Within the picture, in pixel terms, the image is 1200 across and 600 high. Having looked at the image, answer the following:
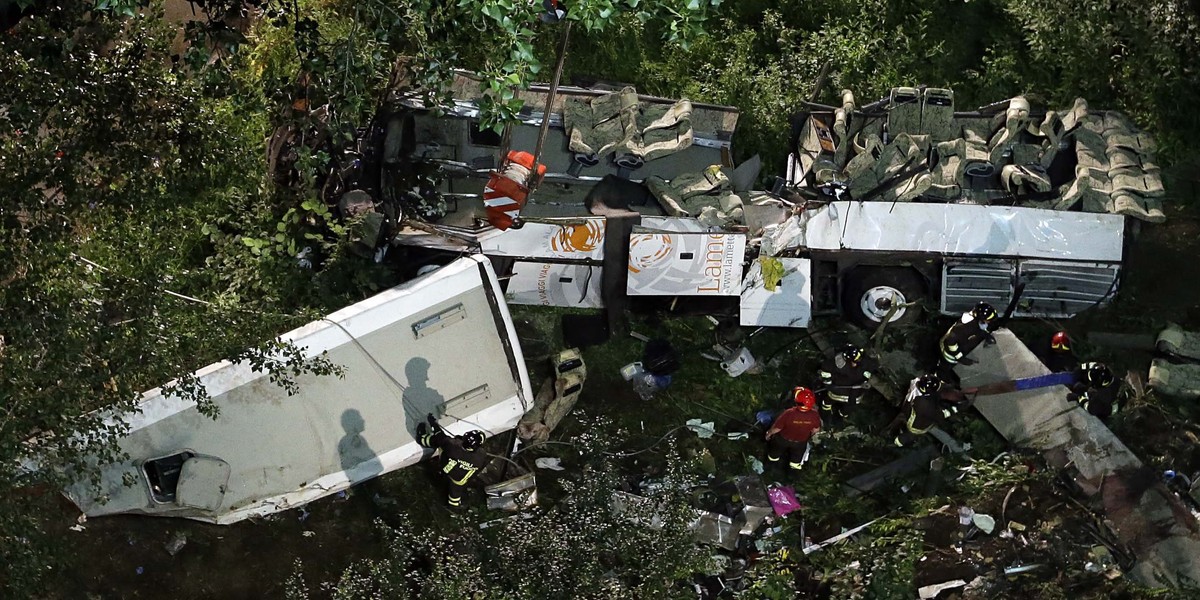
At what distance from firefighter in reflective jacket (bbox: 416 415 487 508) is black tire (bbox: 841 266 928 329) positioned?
3601 mm

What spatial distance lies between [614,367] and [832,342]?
210 centimetres

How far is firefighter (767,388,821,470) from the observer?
8.65 m

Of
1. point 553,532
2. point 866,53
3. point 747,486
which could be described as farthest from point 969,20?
point 553,532

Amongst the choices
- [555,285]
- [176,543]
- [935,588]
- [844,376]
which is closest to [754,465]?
[844,376]

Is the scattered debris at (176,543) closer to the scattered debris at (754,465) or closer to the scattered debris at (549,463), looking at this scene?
the scattered debris at (549,463)

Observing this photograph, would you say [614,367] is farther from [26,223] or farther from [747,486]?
[26,223]

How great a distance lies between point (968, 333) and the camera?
8766mm

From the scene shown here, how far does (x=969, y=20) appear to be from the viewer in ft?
33.8

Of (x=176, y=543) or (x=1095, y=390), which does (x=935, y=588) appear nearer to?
(x=1095, y=390)

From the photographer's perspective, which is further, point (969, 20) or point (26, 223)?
point (969, 20)

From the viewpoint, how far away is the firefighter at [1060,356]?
359 inches

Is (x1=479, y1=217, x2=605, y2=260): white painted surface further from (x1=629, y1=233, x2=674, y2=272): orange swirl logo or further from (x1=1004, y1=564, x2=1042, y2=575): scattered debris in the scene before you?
(x1=1004, y1=564, x2=1042, y2=575): scattered debris

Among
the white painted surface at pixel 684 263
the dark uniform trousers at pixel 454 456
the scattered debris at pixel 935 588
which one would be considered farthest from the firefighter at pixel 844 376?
the dark uniform trousers at pixel 454 456

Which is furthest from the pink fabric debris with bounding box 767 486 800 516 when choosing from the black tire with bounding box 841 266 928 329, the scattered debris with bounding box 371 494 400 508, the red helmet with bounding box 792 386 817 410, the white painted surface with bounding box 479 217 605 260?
the scattered debris with bounding box 371 494 400 508
